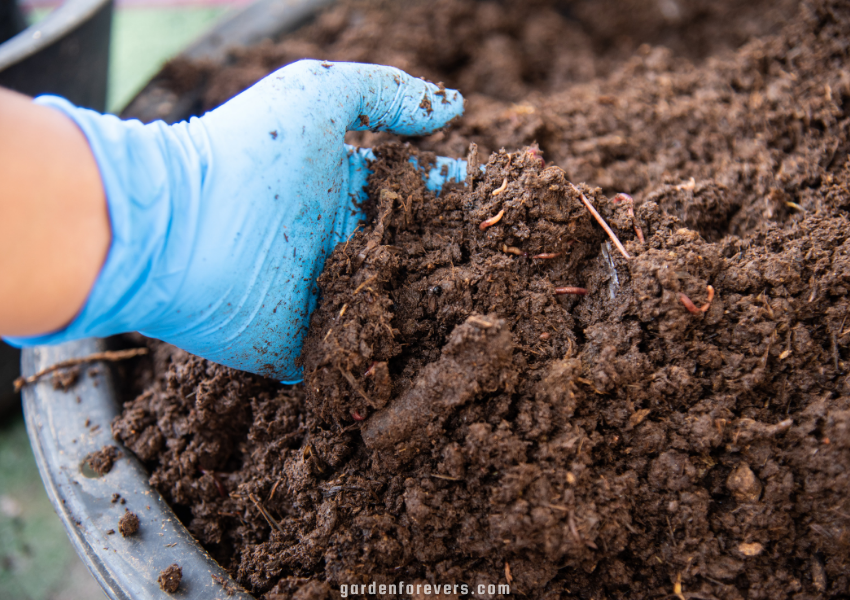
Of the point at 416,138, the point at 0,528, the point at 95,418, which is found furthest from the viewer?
the point at 0,528

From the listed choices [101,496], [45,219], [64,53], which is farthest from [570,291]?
[64,53]

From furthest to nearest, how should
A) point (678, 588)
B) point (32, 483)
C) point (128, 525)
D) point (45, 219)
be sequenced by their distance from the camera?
point (32, 483) → point (128, 525) → point (678, 588) → point (45, 219)

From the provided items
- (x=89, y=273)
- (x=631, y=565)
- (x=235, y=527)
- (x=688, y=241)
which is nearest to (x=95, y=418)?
(x=235, y=527)

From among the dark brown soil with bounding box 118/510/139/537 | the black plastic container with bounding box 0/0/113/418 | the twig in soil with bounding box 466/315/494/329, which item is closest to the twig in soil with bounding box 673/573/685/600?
the twig in soil with bounding box 466/315/494/329

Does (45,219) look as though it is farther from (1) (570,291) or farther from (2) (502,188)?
(1) (570,291)

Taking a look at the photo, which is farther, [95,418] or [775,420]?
[95,418]

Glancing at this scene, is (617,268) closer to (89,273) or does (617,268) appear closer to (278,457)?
(278,457)
